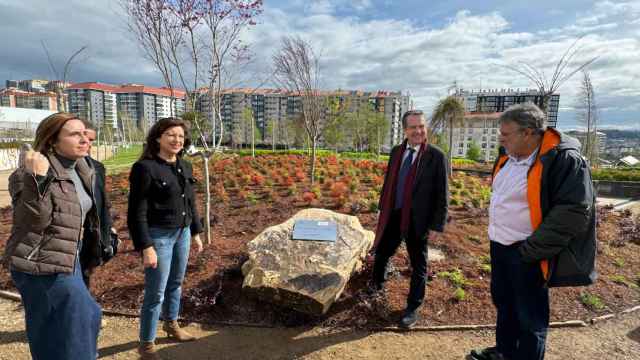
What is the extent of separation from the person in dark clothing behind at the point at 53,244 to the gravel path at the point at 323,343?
3.81 ft

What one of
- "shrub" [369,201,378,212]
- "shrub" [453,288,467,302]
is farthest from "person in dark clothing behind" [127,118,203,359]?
"shrub" [369,201,378,212]

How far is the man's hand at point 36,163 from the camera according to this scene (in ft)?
5.65

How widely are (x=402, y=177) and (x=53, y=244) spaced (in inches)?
110

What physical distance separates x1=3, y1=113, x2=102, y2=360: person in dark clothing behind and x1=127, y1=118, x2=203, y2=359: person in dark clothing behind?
0.40 m

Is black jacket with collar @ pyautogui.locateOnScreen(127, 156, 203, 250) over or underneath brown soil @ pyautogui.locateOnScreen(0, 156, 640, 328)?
over

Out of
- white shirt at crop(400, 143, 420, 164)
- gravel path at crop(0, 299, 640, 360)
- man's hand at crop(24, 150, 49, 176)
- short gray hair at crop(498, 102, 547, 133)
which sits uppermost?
short gray hair at crop(498, 102, 547, 133)

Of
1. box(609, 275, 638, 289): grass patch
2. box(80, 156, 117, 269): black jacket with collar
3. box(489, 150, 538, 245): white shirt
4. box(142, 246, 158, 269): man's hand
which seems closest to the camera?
box(80, 156, 117, 269): black jacket with collar

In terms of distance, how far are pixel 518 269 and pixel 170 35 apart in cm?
479

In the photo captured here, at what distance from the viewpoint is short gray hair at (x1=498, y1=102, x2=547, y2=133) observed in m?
2.20

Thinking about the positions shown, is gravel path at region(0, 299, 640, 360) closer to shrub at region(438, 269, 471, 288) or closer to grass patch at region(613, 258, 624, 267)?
shrub at region(438, 269, 471, 288)

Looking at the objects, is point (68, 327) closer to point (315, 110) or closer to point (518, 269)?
point (518, 269)

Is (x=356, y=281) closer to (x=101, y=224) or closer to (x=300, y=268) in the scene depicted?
(x=300, y=268)

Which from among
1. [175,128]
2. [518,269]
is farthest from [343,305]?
[175,128]

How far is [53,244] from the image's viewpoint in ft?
5.90
